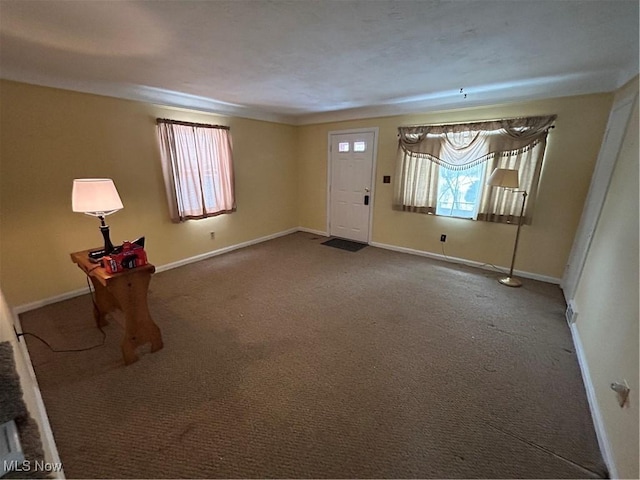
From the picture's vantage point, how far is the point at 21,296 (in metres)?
2.65

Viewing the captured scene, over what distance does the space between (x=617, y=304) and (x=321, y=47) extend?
A: 2.58 meters

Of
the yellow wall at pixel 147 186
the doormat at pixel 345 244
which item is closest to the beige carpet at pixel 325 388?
the yellow wall at pixel 147 186

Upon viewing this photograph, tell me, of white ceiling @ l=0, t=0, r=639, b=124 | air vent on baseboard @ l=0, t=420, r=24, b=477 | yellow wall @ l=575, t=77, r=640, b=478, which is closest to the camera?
air vent on baseboard @ l=0, t=420, r=24, b=477

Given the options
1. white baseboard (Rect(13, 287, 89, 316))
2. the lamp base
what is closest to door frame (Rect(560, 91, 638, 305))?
the lamp base

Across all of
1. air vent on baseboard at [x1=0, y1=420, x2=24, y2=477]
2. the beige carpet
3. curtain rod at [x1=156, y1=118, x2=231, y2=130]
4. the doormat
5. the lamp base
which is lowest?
the beige carpet

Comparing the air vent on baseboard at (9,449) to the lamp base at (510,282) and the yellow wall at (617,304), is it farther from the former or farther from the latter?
the lamp base at (510,282)

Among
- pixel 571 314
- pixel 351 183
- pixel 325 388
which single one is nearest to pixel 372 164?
pixel 351 183

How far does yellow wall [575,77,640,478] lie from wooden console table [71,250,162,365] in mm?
2794

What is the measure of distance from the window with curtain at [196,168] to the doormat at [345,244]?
1.82 meters

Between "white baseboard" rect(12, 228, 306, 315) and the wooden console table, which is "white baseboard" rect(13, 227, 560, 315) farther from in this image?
the wooden console table

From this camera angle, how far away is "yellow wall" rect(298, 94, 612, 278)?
2.92m

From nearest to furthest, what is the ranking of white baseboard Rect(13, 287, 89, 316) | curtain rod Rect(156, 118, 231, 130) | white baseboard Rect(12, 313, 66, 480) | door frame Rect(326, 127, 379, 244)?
white baseboard Rect(12, 313, 66, 480) < white baseboard Rect(13, 287, 89, 316) < curtain rod Rect(156, 118, 231, 130) < door frame Rect(326, 127, 379, 244)

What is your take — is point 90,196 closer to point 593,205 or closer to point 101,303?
point 101,303

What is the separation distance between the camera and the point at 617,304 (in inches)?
64.8
